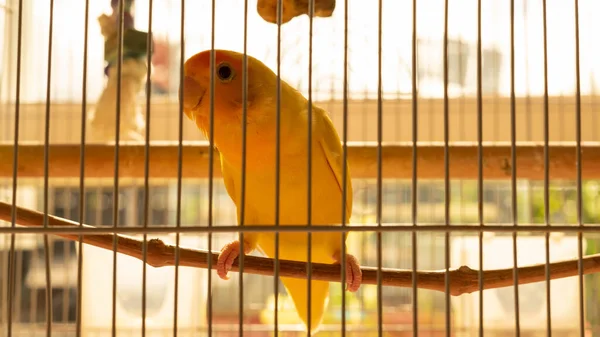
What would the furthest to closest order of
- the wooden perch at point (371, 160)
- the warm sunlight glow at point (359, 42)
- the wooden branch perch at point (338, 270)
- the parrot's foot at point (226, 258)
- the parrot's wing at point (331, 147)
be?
the warm sunlight glow at point (359, 42), the wooden perch at point (371, 160), the parrot's wing at point (331, 147), the parrot's foot at point (226, 258), the wooden branch perch at point (338, 270)

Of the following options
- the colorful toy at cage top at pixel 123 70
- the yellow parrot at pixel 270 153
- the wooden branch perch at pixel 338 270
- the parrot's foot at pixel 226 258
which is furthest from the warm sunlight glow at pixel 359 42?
the wooden branch perch at pixel 338 270

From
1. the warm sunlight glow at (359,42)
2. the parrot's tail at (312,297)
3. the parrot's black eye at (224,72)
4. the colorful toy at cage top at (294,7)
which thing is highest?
the warm sunlight glow at (359,42)

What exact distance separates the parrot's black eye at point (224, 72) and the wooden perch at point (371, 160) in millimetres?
428

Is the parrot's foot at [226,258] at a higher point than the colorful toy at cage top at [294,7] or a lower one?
lower

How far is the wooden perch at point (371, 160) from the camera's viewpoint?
59.5 inches

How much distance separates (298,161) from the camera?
3.86 feet

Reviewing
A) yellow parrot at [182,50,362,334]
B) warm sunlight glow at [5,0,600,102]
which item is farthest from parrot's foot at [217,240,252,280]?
warm sunlight glow at [5,0,600,102]

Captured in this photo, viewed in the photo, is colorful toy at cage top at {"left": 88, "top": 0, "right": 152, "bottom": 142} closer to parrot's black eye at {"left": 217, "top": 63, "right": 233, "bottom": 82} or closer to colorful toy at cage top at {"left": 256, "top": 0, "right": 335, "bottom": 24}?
parrot's black eye at {"left": 217, "top": 63, "right": 233, "bottom": 82}

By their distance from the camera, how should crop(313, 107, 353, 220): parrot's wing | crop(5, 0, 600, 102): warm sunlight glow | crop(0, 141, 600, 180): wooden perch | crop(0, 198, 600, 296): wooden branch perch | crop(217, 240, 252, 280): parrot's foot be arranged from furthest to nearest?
crop(5, 0, 600, 102): warm sunlight glow, crop(0, 141, 600, 180): wooden perch, crop(313, 107, 353, 220): parrot's wing, crop(217, 240, 252, 280): parrot's foot, crop(0, 198, 600, 296): wooden branch perch

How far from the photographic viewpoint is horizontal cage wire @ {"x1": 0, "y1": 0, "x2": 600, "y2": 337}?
1038 mm

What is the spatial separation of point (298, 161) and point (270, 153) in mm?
56

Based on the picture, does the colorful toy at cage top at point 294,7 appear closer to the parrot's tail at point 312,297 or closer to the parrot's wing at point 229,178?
the parrot's wing at point 229,178

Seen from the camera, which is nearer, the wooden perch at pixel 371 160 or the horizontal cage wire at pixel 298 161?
the horizontal cage wire at pixel 298 161

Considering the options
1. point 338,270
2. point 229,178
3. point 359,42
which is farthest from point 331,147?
point 359,42
